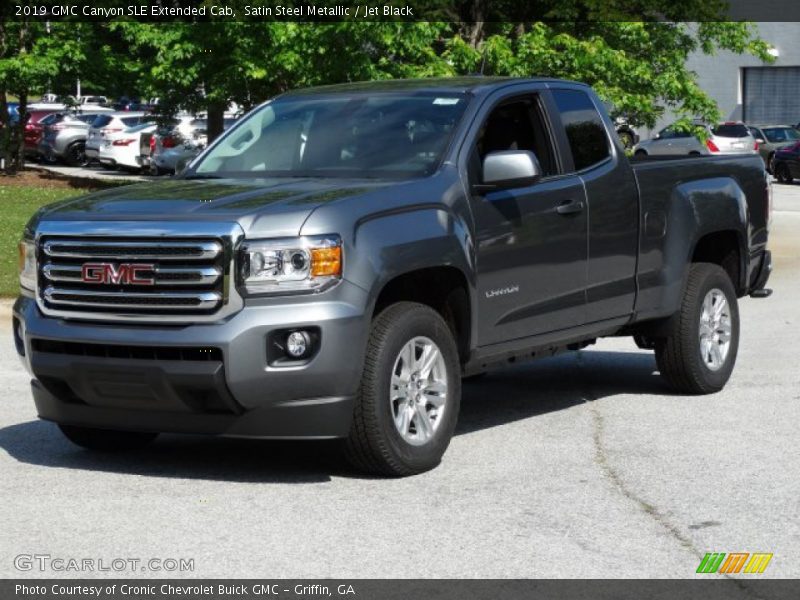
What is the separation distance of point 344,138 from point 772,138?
38943 mm

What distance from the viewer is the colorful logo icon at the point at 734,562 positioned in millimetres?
6059

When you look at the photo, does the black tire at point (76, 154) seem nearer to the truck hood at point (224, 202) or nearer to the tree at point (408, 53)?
the tree at point (408, 53)

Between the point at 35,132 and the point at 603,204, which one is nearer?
the point at 603,204

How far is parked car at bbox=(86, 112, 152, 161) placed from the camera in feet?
143

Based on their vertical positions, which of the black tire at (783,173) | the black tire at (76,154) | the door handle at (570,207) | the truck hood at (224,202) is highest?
the truck hood at (224,202)

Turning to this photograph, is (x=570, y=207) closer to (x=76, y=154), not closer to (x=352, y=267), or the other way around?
(x=352, y=267)

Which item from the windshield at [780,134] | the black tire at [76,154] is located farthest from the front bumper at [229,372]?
the black tire at [76,154]

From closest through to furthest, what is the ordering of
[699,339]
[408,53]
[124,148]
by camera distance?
[699,339] < [408,53] < [124,148]

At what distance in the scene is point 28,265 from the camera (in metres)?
7.98

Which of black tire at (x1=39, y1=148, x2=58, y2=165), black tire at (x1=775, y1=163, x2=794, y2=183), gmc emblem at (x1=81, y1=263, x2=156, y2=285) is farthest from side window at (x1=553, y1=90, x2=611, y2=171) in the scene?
black tire at (x1=39, y1=148, x2=58, y2=165)

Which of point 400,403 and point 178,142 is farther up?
point 400,403

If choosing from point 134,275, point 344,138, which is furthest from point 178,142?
point 134,275
